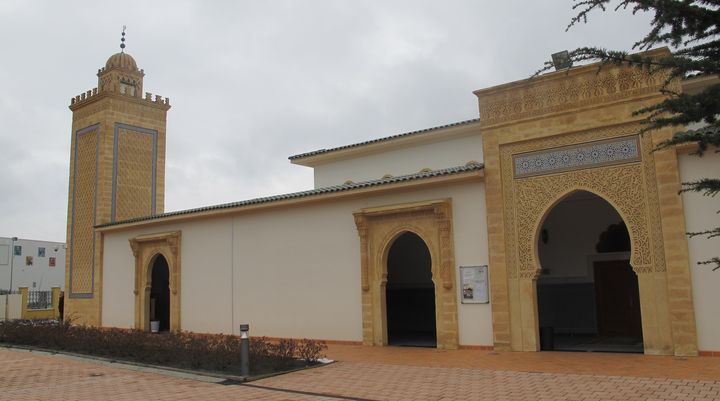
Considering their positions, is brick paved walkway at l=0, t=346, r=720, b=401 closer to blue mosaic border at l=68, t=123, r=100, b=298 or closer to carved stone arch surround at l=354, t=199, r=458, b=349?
carved stone arch surround at l=354, t=199, r=458, b=349

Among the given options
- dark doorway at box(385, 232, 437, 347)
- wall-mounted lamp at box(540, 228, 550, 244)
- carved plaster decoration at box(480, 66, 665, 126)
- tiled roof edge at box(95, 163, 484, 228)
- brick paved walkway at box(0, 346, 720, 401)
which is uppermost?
carved plaster decoration at box(480, 66, 665, 126)

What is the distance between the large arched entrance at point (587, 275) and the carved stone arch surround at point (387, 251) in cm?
328

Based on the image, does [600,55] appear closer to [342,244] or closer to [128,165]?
[342,244]

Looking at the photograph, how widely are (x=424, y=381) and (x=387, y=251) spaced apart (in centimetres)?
508

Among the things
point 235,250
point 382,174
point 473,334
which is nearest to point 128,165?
point 235,250

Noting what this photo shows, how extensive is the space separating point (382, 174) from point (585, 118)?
7.86 meters

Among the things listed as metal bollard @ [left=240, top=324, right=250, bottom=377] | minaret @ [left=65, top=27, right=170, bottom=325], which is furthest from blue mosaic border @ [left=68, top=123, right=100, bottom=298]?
metal bollard @ [left=240, top=324, right=250, bottom=377]

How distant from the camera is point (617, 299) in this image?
47.9 feet

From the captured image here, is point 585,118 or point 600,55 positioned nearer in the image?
point 600,55

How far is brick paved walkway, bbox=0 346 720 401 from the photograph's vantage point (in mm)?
7520

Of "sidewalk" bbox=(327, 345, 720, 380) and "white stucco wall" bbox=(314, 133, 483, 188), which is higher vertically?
"white stucco wall" bbox=(314, 133, 483, 188)

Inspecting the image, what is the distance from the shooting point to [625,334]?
14305 mm

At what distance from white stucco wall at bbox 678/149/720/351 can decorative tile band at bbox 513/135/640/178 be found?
→ 93 centimetres

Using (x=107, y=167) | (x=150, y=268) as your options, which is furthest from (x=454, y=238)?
(x=107, y=167)
